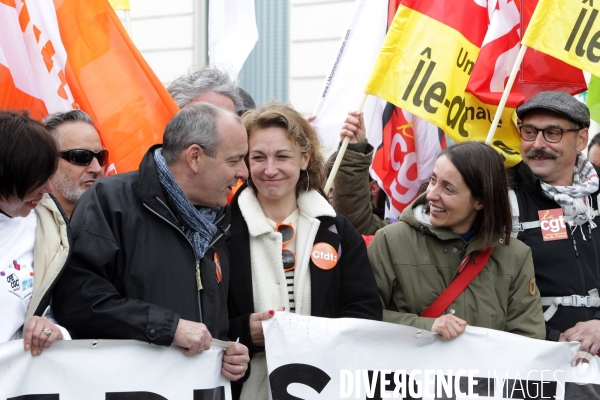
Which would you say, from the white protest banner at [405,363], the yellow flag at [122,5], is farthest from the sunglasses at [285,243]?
the yellow flag at [122,5]

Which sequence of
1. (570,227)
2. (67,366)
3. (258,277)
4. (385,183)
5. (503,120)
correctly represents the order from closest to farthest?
1. (67,366)
2. (258,277)
3. (570,227)
4. (503,120)
5. (385,183)

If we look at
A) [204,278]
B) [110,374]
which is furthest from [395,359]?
[110,374]

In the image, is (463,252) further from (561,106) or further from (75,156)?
(75,156)

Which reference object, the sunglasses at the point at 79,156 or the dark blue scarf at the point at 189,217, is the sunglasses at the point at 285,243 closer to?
the dark blue scarf at the point at 189,217

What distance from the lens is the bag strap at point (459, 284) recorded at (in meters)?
3.96

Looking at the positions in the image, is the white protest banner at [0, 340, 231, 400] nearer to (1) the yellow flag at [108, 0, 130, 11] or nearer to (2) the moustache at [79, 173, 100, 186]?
(2) the moustache at [79, 173, 100, 186]

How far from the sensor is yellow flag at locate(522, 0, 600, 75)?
4.93m

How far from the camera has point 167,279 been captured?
329cm

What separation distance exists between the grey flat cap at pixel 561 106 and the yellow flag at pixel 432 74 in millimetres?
520

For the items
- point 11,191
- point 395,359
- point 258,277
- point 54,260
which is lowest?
point 395,359

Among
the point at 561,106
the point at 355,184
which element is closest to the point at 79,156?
the point at 355,184

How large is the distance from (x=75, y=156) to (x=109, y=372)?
1.35m

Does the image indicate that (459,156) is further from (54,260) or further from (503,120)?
(54,260)

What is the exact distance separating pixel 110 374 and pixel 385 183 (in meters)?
2.87
